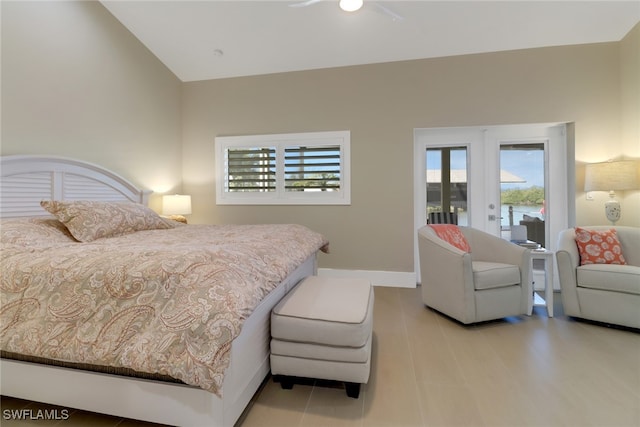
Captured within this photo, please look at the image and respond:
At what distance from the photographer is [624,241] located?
273 centimetres

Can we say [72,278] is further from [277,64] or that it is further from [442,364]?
[277,64]

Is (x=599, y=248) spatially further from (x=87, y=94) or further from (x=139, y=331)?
(x=87, y=94)

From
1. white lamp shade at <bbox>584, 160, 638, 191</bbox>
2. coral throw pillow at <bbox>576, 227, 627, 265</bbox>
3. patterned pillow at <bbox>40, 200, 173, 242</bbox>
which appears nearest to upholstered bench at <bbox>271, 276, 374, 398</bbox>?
patterned pillow at <bbox>40, 200, 173, 242</bbox>

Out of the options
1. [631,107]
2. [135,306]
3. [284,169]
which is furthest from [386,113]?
[135,306]

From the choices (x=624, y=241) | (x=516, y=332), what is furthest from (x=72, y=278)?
(x=624, y=241)

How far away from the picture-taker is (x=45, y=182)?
8.04ft

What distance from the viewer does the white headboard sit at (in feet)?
7.28

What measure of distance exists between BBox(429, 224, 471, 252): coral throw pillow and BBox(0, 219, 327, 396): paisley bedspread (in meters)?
2.02

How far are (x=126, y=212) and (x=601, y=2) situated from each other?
4.71 meters

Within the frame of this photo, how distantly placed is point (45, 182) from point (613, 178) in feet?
16.9

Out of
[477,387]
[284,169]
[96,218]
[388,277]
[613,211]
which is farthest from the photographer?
[284,169]

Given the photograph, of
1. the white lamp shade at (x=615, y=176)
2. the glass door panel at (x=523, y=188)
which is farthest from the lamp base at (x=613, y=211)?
the glass door panel at (x=523, y=188)

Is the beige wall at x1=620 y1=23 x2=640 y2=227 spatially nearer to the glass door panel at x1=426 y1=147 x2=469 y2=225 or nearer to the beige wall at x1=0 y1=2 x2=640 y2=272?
the beige wall at x1=0 y1=2 x2=640 y2=272

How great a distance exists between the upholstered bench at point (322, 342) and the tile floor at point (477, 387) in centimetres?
15
